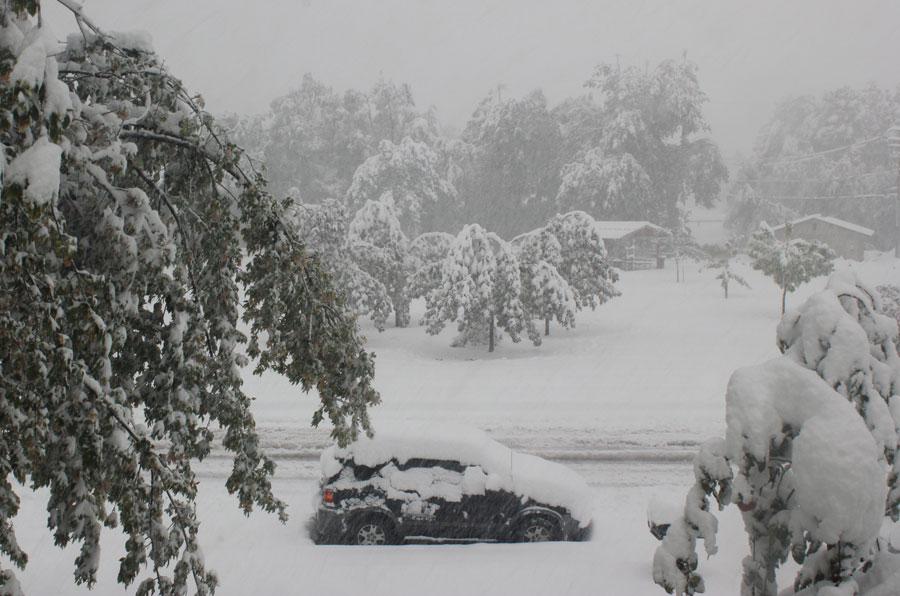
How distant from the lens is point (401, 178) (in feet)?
148

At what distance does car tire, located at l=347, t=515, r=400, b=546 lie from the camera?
31.3ft

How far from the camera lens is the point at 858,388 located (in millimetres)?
4051

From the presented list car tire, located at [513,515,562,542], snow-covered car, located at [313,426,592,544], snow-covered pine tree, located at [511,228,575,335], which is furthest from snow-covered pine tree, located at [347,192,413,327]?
car tire, located at [513,515,562,542]

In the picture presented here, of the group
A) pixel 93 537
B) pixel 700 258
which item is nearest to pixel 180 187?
pixel 93 537

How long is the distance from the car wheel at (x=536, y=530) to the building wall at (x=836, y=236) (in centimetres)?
3997

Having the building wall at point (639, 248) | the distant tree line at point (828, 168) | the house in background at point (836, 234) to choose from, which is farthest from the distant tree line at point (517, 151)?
the house in background at point (836, 234)

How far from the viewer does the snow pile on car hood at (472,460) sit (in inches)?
381

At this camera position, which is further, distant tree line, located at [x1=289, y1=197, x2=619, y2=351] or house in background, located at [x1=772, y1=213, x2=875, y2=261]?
house in background, located at [x1=772, y1=213, x2=875, y2=261]

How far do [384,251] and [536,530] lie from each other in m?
18.5

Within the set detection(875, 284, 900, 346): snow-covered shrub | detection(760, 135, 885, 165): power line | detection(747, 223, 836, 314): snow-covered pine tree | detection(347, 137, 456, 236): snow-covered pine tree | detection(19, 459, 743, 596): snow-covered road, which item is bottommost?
detection(19, 459, 743, 596): snow-covered road

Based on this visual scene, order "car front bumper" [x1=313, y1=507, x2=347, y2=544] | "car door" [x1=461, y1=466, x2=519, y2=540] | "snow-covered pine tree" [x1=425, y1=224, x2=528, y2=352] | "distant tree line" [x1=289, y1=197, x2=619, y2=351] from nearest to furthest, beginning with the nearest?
"car front bumper" [x1=313, y1=507, x2=347, y2=544] → "car door" [x1=461, y1=466, x2=519, y2=540] → "snow-covered pine tree" [x1=425, y1=224, x2=528, y2=352] → "distant tree line" [x1=289, y1=197, x2=619, y2=351]

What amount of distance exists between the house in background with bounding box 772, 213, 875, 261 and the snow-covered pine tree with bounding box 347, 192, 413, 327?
1063 inches

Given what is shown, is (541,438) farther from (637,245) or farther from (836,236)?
(836,236)

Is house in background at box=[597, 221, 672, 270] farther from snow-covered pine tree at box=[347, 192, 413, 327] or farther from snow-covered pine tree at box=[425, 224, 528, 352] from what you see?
snow-covered pine tree at box=[425, 224, 528, 352]
